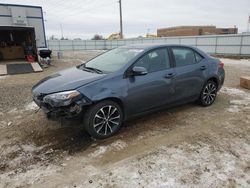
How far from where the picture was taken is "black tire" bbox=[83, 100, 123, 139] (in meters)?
3.18

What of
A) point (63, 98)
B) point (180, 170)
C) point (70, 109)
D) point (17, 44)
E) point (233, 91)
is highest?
point (17, 44)

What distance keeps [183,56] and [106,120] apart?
86.1 inches

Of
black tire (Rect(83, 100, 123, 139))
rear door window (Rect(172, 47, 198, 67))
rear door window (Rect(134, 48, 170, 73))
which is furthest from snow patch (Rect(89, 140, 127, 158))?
rear door window (Rect(172, 47, 198, 67))

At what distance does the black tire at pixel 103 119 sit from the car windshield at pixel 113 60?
0.64 m

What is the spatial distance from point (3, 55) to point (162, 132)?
16.0 m

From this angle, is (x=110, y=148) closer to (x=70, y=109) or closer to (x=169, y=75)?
(x=70, y=109)

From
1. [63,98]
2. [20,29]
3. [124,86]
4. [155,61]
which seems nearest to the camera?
[63,98]

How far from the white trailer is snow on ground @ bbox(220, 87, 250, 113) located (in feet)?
40.4

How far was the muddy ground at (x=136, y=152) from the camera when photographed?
2463 mm

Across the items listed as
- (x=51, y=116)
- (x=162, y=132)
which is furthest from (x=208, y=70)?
(x=51, y=116)

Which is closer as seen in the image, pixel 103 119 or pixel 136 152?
pixel 136 152

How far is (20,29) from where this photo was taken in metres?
15.0

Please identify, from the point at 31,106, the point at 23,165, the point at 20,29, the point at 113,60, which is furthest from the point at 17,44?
the point at 23,165

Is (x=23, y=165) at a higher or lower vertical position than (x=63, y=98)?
lower
